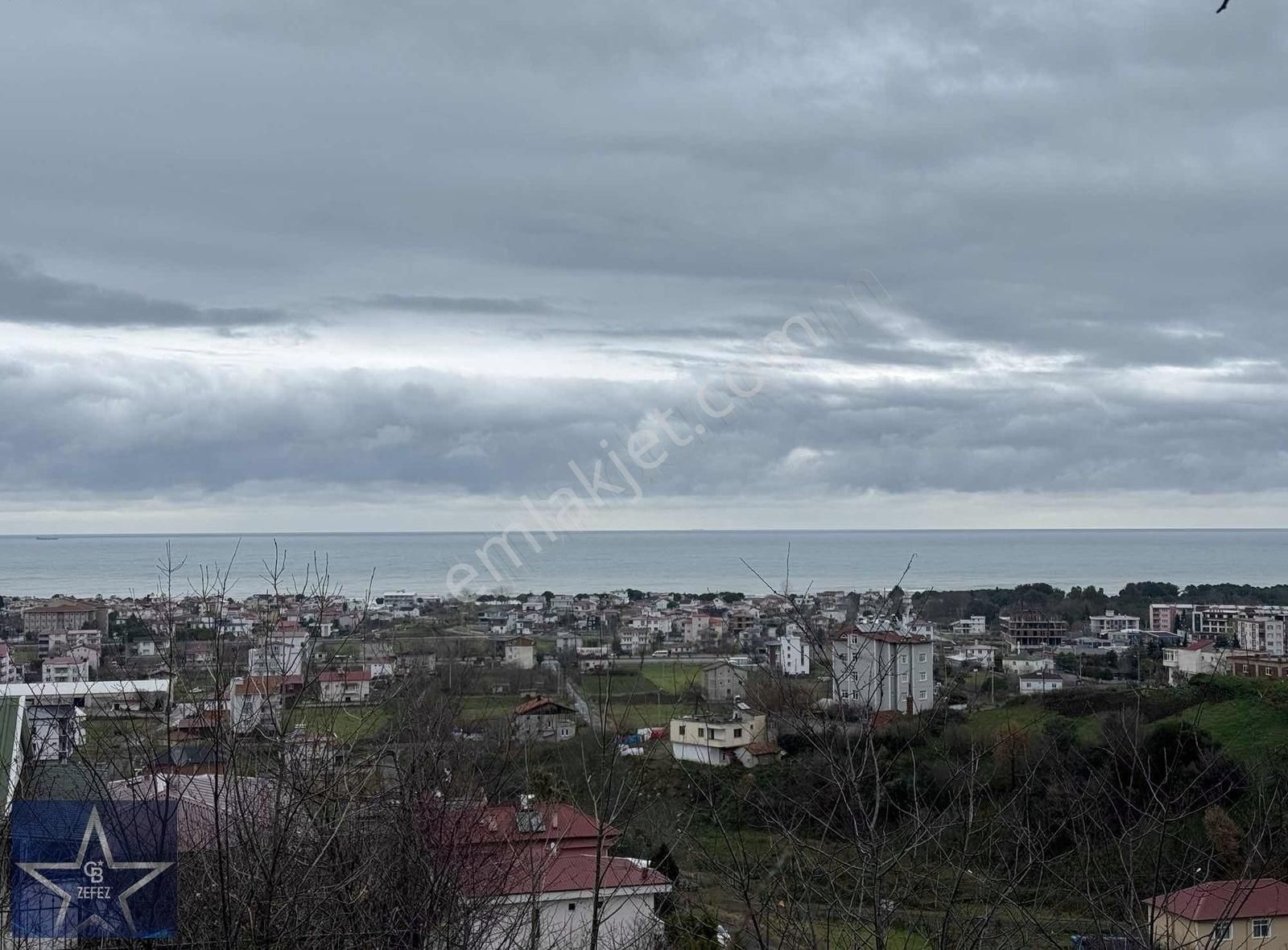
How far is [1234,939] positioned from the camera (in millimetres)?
6691

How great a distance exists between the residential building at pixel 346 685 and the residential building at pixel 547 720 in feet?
8.56

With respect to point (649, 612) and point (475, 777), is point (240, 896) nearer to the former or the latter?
point (475, 777)

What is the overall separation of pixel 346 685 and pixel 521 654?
23190 mm

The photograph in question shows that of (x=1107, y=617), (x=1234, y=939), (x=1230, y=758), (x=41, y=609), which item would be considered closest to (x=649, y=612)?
(x=1107, y=617)

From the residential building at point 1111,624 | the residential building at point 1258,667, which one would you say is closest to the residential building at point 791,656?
the residential building at point 1258,667

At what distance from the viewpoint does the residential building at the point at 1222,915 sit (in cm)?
354

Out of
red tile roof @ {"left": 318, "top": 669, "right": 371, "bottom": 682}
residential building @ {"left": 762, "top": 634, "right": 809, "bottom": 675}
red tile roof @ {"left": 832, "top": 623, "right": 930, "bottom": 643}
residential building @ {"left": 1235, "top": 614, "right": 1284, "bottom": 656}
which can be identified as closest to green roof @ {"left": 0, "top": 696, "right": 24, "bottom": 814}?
red tile roof @ {"left": 318, "top": 669, "right": 371, "bottom": 682}

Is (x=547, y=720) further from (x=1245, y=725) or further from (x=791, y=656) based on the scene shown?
(x=1245, y=725)

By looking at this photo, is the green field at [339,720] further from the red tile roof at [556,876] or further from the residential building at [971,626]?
the residential building at [971,626]

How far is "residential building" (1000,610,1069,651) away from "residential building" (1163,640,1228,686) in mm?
12197

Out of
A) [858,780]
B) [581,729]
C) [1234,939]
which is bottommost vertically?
[1234,939]

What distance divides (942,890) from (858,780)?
40.2 inches

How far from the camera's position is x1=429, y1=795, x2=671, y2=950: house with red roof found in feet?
14.1

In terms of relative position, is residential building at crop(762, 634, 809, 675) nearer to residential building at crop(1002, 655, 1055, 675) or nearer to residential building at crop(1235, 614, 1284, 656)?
residential building at crop(1002, 655, 1055, 675)
